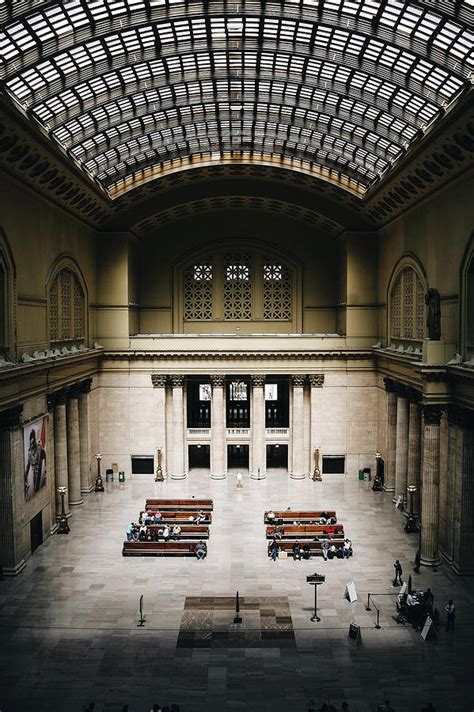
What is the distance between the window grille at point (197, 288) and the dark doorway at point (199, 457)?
9.32m

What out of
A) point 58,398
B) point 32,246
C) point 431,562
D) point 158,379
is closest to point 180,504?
point 58,398

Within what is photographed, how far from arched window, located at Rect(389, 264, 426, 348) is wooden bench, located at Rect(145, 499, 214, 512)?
14.3m

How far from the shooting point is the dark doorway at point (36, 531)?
2916 centimetres

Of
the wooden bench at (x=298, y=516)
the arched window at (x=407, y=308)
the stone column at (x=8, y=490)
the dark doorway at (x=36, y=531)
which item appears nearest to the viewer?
the stone column at (x=8, y=490)

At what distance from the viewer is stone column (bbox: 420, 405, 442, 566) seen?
87.5 feet

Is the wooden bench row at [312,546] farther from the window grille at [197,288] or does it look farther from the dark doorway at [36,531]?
the window grille at [197,288]

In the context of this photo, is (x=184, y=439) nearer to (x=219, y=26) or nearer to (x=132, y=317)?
(x=132, y=317)

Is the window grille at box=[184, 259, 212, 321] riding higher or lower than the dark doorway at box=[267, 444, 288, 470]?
higher

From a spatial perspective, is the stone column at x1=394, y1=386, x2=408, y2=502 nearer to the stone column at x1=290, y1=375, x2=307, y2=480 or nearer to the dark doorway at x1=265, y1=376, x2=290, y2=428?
the stone column at x1=290, y1=375, x2=307, y2=480

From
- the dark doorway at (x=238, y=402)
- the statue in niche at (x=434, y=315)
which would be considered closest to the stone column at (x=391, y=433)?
the statue in niche at (x=434, y=315)

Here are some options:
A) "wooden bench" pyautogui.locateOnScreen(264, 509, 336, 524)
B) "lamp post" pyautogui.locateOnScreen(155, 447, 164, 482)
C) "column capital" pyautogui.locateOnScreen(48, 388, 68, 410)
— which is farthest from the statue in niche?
"lamp post" pyautogui.locateOnScreen(155, 447, 164, 482)

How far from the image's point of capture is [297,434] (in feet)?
138

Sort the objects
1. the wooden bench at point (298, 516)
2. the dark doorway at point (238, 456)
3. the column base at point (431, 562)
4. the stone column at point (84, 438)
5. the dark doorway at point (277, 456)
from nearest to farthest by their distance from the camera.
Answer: the column base at point (431, 562) < the wooden bench at point (298, 516) < the stone column at point (84, 438) < the dark doorway at point (238, 456) < the dark doorway at point (277, 456)

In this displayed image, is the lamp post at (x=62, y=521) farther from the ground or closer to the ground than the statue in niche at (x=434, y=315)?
closer to the ground
